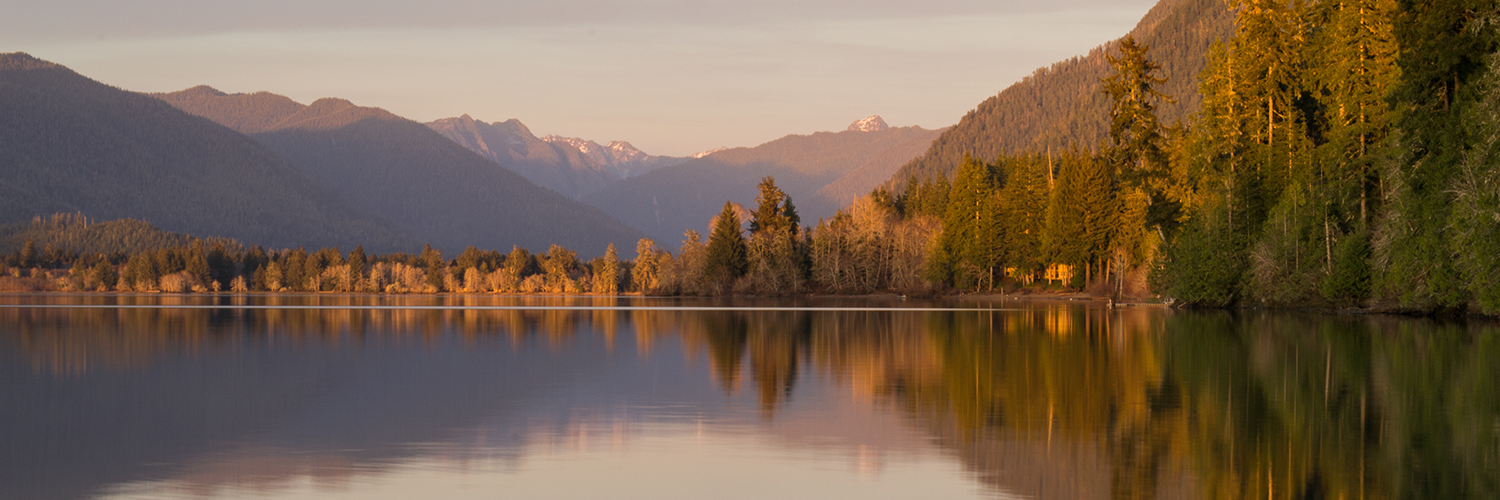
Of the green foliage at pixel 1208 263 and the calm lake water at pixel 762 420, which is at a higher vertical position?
the green foliage at pixel 1208 263

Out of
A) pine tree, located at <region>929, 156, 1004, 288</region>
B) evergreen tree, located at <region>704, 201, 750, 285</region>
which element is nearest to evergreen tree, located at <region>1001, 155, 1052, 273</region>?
pine tree, located at <region>929, 156, 1004, 288</region>

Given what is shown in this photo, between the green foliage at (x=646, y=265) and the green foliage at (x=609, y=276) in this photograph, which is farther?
the green foliage at (x=609, y=276)

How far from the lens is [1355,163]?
182ft

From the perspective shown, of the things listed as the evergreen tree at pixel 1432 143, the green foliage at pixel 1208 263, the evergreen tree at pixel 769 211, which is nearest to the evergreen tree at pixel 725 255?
the evergreen tree at pixel 769 211

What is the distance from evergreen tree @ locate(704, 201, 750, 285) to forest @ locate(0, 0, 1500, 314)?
3180mm

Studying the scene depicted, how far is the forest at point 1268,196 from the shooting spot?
4566cm

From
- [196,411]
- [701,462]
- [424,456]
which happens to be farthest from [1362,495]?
[196,411]

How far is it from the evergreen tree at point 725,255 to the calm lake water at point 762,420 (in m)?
92.1

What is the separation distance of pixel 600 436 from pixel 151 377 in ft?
45.6

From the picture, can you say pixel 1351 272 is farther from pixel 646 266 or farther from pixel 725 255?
pixel 646 266

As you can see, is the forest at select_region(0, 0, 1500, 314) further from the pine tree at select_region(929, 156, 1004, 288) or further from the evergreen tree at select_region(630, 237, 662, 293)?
the evergreen tree at select_region(630, 237, 662, 293)

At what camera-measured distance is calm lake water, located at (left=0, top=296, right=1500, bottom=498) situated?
13328 millimetres

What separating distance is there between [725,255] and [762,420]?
110 meters

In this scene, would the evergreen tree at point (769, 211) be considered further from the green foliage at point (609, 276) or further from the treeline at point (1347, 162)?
the treeline at point (1347, 162)
